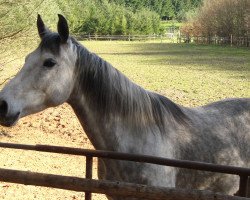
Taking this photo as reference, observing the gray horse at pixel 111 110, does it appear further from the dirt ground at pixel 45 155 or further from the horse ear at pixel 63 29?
the dirt ground at pixel 45 155

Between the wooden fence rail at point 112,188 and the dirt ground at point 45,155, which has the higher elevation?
the wooden fence rail at point 112,188

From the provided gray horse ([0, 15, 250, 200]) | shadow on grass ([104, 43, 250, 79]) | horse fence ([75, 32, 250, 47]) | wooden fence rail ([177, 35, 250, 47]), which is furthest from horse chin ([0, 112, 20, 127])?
wooden fence rail ([177, 35, 250, 47])

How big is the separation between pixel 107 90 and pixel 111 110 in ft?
0.55

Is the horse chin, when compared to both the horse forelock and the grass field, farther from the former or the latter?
the grass field

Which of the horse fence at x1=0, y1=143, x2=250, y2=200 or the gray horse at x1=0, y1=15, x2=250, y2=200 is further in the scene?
the gray horse at x1=0, y1=15, x2=250, y2=200

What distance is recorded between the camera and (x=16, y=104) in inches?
109


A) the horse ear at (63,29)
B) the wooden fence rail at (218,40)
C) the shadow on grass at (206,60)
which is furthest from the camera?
the wooden fence rail at (218,40)

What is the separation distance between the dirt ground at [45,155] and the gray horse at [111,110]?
2459 mm

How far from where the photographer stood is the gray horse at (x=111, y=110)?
2891 mm

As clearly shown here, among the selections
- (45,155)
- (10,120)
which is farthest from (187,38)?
(10,120)

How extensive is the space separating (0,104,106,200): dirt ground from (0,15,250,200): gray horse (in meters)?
2.46

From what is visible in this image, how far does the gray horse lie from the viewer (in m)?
2.89

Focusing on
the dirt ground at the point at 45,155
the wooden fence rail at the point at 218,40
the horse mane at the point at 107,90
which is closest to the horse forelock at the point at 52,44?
the horse mane at the point at 107,90

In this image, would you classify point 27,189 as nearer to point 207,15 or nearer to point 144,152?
point 144,152
